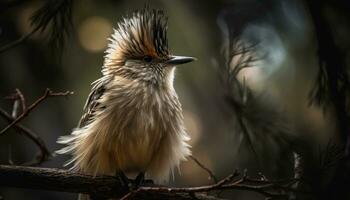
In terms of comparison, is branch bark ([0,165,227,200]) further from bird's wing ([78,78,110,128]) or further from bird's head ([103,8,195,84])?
bird's head ([103,8,195,84])

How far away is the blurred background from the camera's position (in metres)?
2.46

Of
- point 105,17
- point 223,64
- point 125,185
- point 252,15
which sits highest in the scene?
point 105,17

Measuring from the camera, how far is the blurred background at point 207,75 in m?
2.46

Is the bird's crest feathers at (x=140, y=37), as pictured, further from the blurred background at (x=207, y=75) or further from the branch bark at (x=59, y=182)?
the branch bark at (x=59, y=182)

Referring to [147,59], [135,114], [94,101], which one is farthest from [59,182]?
[147,59]

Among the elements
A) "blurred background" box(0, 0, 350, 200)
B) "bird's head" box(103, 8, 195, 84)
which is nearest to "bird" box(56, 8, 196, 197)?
"bird's head" box(103, 8, 195, 84)

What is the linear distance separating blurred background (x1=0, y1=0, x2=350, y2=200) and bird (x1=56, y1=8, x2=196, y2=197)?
1.18 feet

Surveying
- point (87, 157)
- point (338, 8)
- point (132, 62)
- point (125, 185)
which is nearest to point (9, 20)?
point (132, 62)

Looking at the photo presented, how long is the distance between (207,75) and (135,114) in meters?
2.15

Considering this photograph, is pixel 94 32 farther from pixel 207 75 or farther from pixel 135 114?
pixel 135 114

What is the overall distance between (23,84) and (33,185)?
285cm

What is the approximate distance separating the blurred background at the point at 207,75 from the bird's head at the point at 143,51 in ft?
0.95

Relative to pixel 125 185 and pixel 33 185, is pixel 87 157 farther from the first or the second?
pixel 33 185

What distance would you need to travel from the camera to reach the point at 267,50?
2.75 m
